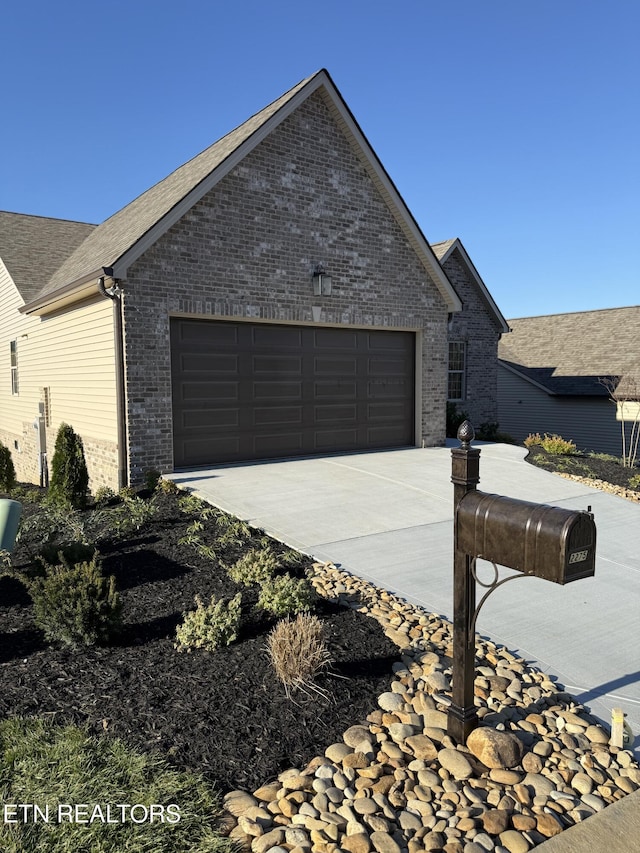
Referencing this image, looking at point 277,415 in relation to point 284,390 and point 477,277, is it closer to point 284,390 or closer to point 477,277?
point 284,390

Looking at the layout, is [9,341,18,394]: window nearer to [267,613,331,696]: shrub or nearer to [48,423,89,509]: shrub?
[48,423,89,509]: shrub

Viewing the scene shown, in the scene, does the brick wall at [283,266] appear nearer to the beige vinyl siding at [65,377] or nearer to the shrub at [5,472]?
the beige vinyl siding at [65,377]

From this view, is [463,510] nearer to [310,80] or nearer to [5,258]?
[310,80]

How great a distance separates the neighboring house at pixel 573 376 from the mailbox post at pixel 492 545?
67.4 feet

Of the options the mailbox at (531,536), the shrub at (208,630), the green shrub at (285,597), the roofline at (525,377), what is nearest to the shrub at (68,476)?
the green shrub at (285,597)

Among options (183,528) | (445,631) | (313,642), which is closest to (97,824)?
(313,642)

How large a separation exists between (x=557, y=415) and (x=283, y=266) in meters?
17.3

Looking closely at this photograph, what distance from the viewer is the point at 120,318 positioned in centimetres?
1017

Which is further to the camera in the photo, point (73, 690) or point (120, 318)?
point (120, 318)

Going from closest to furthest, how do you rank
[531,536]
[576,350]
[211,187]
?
[531,536] → [211,187] → [576,350]

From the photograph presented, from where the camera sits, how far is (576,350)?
26.7m

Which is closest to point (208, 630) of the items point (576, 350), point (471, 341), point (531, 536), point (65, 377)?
point (531, 536)

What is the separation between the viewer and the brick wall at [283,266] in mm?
10477

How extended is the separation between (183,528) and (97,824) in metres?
4.99
